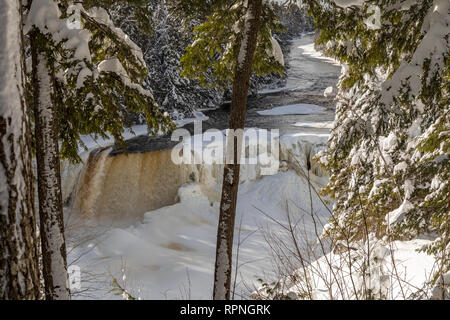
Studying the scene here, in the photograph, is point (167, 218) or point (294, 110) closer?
point (167, 218)

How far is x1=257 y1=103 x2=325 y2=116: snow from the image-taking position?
2041 cm

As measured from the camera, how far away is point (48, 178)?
4484 millimetres

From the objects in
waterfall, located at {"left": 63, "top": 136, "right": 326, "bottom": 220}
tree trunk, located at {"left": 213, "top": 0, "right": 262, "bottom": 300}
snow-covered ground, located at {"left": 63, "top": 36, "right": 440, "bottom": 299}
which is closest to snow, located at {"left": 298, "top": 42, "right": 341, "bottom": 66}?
snow-covered ground, located at {"left": 63, "top": 36, "right": 440, "bottom": 299}

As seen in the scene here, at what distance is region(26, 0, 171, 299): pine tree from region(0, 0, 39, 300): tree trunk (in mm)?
1830

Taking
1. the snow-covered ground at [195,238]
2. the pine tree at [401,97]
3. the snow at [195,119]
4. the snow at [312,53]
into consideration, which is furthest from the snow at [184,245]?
the snow at [312,53]

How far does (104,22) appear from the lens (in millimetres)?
5195

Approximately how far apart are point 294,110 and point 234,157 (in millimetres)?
16666

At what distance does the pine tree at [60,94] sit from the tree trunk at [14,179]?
1.83m

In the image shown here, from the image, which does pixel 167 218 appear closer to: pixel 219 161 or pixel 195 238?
pixel 195 238

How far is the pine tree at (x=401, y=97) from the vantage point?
370cm

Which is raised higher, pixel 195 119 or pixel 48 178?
pixel 195 119

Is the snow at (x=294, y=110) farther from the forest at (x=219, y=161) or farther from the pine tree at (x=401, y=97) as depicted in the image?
the pine tree at (x=401, y=97)

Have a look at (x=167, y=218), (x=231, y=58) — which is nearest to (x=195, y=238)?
(x=167, y=218)

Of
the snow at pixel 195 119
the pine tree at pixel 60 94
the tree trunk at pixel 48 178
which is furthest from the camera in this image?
the snow at pixel 195 119
